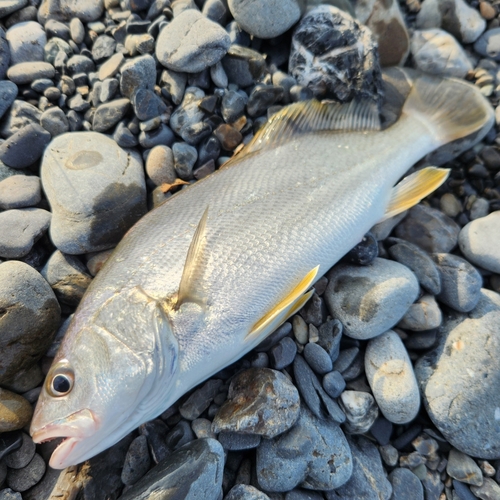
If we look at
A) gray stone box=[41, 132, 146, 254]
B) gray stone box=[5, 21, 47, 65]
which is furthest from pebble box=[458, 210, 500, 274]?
gray stone box=[5, 21, 47, 65]

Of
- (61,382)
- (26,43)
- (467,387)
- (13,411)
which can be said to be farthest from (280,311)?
(26,43)

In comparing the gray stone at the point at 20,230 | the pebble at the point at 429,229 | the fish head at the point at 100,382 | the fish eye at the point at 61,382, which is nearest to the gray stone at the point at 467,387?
the pebble at the point at 429,229

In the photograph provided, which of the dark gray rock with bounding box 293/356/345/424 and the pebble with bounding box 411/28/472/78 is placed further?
the pebble with bounding box 411/28/472/78

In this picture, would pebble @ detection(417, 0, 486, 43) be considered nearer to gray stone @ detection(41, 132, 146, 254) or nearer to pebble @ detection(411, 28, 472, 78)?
pebble @ detection(411, 28, 472, 78)

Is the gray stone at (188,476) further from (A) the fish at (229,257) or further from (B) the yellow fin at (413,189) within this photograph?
(B) the yellow fin at (413,189)

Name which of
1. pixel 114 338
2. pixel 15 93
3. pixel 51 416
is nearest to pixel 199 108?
pixel 15 93

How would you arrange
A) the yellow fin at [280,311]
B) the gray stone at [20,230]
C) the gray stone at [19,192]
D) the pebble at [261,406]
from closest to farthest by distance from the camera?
the yellow fin at [280,311]
the pebble at [261,406]
the gray stone at [20,230]
the gray stone at [19,192]

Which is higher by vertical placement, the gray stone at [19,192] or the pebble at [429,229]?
the gray stone at [19,192]
